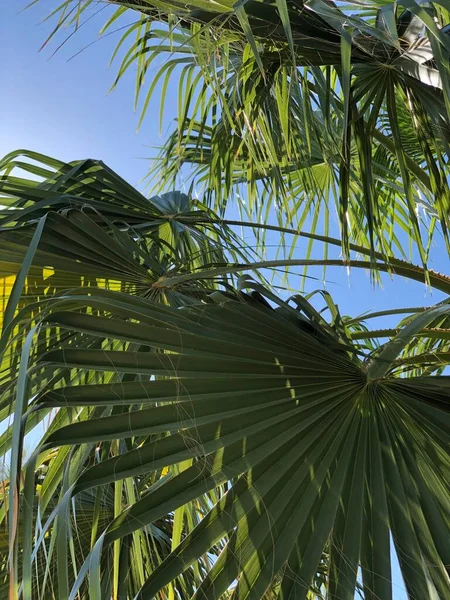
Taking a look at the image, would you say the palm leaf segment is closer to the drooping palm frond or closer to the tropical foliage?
the tropical foliage

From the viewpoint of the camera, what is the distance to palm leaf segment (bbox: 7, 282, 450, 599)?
80cm

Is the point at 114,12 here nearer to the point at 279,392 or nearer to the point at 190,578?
the point at 279,392

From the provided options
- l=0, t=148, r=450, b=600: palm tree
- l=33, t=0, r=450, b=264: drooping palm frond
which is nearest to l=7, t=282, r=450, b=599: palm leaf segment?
l=0, t=148, r=450, b=600: palm tree

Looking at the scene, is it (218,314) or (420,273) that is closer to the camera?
(218,314)

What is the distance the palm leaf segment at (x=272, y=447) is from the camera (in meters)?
0.80

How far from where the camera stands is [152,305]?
2.89 feet

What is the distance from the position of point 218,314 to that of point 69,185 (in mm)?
731

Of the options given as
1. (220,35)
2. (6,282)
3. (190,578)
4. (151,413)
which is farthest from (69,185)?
(190,578)

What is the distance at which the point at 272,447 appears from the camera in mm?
875

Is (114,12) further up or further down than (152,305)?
further up

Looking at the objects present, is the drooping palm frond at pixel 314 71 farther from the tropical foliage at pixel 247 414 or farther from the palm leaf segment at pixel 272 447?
the palm leaf segment at pixel 272 447

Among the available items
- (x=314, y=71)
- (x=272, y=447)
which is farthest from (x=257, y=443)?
(x=314, y=71)

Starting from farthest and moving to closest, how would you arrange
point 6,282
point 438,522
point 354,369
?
1. point 6,282
2. point 354,369
3. point 438,522

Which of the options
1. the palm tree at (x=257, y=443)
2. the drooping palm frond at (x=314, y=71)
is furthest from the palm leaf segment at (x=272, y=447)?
the drooping palm frond at (x=314, y=71)
